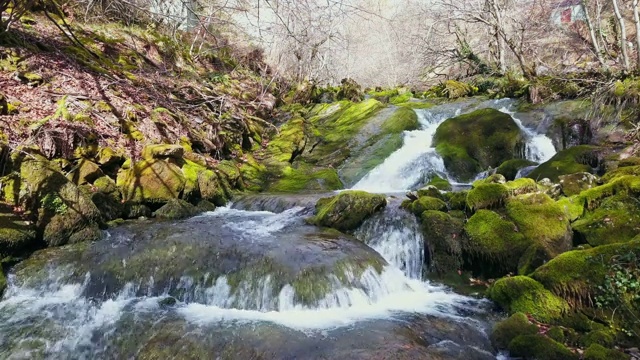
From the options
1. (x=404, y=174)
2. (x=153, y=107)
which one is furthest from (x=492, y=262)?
(x=153, y=107)

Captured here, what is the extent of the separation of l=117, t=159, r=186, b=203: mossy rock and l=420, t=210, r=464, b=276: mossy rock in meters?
5.57

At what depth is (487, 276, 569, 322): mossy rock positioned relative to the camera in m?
4.71

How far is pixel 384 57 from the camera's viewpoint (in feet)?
123

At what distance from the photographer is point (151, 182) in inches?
333

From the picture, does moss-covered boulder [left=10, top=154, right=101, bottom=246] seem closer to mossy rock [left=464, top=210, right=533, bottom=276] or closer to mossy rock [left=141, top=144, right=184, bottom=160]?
mossy rock [left=141, top=144, right=184, bottom=160]

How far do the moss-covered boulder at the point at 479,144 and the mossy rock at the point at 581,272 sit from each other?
259 inches

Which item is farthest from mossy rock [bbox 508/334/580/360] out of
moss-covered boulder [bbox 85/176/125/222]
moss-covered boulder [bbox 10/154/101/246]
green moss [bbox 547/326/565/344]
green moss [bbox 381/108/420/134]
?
green moss [bbox 381/108/420/134]

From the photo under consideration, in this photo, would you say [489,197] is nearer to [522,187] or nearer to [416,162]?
[522,187]

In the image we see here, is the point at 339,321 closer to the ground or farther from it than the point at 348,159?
closer to the ground

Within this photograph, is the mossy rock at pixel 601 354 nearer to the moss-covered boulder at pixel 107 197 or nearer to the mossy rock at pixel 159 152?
A: the moss-covered boulder at pixel 107 197

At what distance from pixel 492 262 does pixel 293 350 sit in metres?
3.77

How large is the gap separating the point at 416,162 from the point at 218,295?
8.49 m

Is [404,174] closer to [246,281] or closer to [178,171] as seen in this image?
[178,171]

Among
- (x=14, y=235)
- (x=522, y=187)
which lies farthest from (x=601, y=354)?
(x=14, y=235)
